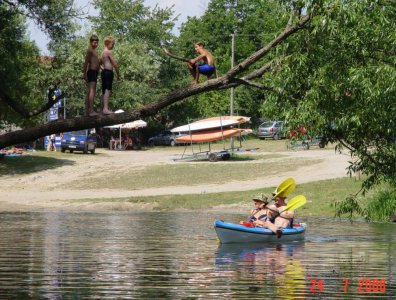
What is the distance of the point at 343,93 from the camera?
53.4ft

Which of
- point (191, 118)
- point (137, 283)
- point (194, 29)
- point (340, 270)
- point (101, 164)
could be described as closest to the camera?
point (137, 283)

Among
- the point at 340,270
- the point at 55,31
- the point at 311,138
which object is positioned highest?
the point at 55,31

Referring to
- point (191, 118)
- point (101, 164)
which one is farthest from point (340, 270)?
point (191, 118)

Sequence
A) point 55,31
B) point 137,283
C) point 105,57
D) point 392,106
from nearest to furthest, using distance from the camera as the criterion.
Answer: point 105,57 < point 392,106 < point 137,283 < point 55,31

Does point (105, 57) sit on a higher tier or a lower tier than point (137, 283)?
higher

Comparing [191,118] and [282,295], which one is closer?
[282,295]

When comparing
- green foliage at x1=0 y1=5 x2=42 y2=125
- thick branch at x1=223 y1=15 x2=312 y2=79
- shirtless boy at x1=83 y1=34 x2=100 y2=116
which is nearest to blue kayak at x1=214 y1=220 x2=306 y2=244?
green foliage at x1=0 y1=5 x2=42 y2=125

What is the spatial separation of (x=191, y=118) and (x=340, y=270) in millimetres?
66914

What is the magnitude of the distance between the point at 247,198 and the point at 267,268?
1908 centimetres

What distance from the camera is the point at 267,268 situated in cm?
2084

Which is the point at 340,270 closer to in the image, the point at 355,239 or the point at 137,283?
the point at 137,283

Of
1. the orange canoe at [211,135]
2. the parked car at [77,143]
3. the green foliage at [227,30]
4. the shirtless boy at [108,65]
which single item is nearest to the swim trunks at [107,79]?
the shirtless boy at [108,65]

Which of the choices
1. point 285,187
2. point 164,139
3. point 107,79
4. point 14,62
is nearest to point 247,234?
point 285,187
